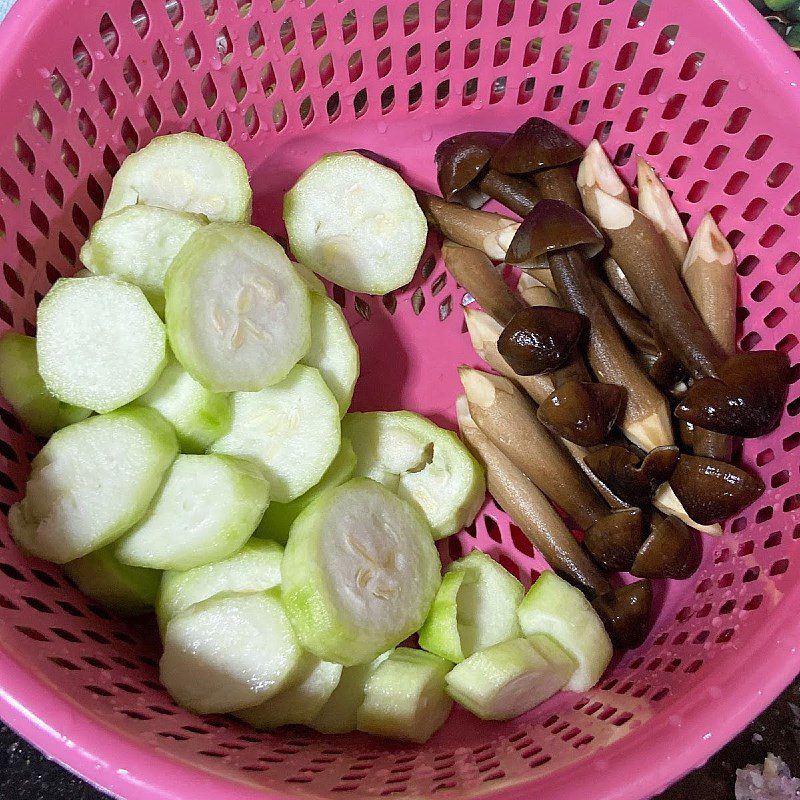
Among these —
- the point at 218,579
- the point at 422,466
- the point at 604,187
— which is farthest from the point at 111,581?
the point at 604,187

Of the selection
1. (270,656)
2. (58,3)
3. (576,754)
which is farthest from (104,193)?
(576,754)

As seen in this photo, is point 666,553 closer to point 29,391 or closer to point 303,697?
point 303,697

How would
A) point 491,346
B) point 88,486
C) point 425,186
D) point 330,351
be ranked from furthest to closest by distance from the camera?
point 425,186, point 491,346, point 330,351, point 88,486

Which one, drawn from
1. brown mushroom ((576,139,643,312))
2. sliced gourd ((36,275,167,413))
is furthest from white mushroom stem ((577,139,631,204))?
sliced gourd ((36,275,167,413))

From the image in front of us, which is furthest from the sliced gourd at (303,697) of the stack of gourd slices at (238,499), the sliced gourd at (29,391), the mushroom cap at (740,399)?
the mushroom cap at (740,399)

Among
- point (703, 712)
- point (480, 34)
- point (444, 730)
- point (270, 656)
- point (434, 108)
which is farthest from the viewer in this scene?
point (434, 108)

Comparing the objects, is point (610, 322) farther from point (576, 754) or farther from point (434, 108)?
point (576, 754)
